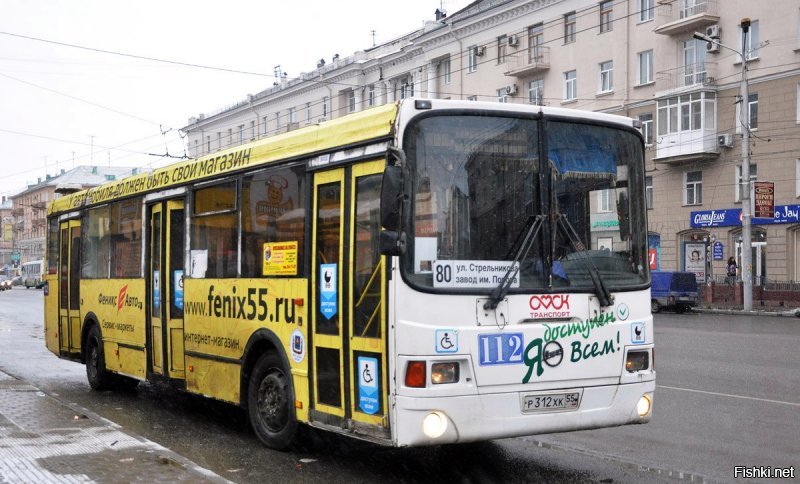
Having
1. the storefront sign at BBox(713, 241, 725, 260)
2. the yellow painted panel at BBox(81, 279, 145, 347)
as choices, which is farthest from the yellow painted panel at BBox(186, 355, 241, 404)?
the storefront sign at BBox(713, 241, 725, 260)

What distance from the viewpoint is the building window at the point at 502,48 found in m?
48.4

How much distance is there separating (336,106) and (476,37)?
13.2 metres

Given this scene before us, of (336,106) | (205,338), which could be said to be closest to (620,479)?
(205,338)

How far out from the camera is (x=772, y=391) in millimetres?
11641

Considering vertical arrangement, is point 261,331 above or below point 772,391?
above

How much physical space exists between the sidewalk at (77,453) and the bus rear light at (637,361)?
3041mm

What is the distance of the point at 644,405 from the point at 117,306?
7.07 meters

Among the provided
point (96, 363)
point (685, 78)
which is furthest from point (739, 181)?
point (96, 363)

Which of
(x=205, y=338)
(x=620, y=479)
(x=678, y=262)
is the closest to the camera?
(x=620, y=479)

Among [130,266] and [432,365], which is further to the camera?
[130,266]

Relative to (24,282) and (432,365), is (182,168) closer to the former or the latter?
(432,365)

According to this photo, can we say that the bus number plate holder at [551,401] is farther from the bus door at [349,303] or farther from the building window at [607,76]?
the building window at [607,76]

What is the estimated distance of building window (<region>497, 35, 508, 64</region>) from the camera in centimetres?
4838

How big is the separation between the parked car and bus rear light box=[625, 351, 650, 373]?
91.3 feet
